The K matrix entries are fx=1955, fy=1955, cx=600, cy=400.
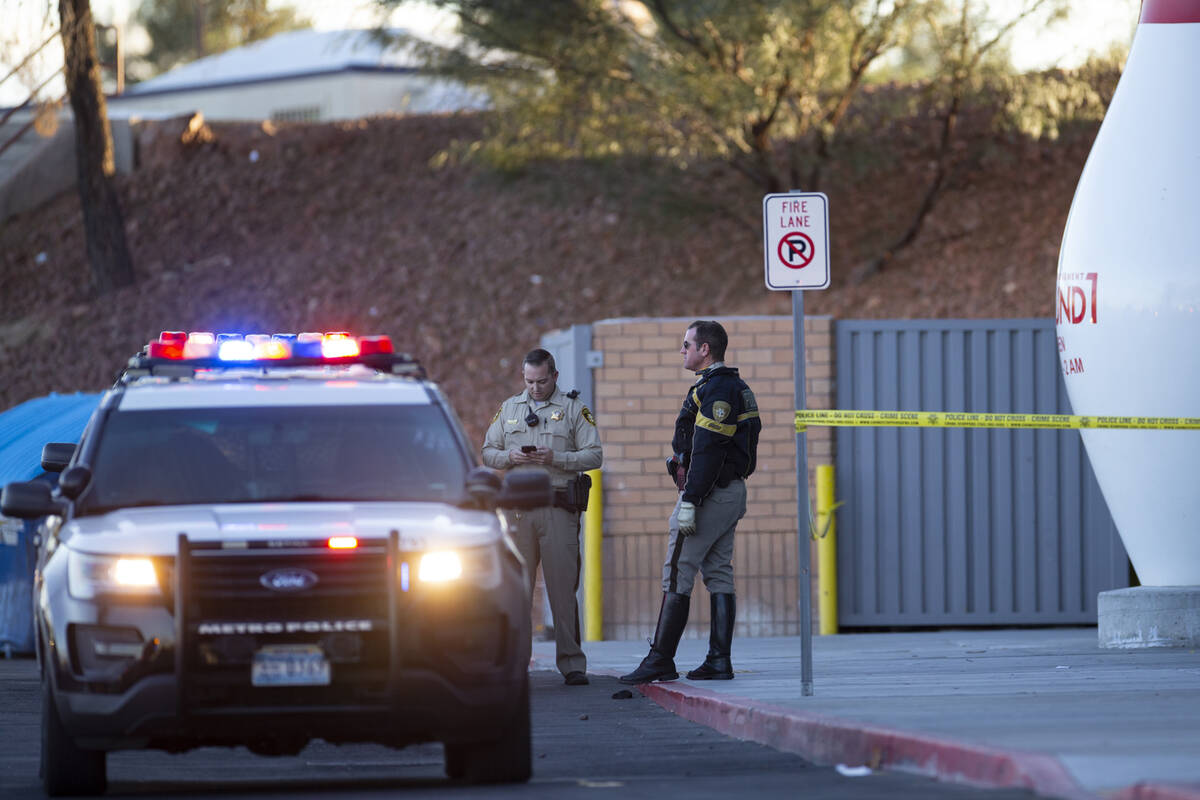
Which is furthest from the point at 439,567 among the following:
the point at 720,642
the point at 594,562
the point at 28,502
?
the point at 594,562

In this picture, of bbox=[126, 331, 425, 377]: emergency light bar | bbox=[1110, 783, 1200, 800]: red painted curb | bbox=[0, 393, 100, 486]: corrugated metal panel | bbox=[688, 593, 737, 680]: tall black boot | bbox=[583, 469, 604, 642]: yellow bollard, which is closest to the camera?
bbox=[1110, 783, 1200, 800]: red painted curb

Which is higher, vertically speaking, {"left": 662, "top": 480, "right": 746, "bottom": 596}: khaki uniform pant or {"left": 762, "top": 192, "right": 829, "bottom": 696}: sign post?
{"left": 762, "top": 192, "right": 829, "bottom": 696}: sign post

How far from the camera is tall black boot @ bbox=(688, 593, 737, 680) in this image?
442 inches

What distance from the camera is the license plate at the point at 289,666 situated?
23.7ft

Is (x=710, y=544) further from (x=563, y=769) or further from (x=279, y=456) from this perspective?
(x=279, y=456)

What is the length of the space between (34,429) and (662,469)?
531 cm

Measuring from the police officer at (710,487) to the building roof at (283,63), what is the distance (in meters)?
26.1

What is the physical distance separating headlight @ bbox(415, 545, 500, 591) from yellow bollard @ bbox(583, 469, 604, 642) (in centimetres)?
779

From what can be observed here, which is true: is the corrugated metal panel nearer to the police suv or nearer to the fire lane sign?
the fire lane sign

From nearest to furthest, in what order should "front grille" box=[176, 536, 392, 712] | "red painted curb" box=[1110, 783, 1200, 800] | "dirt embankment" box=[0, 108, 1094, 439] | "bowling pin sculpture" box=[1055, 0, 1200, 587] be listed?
"red painted curb" box=[1110, 783, 1200, 800] → "front grille" box=[176, 536, 392, 712] → "bowling pin sculpture" box=[1055, 0, 1200, 587] → "dirt embankment" box=[0, 108, 1094, 439]

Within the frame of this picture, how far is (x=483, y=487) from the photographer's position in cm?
801

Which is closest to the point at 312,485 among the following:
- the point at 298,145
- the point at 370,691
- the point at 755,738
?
the point at 370,691

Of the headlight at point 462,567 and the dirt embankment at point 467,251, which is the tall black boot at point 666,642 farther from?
the dirt embankment at point 467,251

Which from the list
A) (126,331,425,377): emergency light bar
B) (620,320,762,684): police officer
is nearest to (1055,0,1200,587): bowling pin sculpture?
(620,320,762,684): police officer
